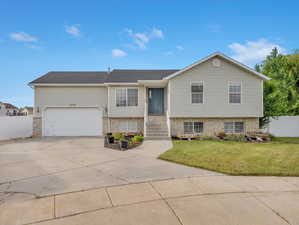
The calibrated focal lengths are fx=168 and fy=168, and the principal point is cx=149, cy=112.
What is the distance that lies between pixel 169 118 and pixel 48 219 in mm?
9805

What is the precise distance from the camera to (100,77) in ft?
49.7

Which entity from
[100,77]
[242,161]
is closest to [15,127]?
[100,77]

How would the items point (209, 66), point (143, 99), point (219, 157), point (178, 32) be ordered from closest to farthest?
1. point (219, 157)
2. point (209, 66)
3. point (143, 99)
4. point (178, 32)

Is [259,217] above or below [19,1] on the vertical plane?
below

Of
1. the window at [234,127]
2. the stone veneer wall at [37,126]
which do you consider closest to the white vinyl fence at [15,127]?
the stone veneer wall at [37,126]

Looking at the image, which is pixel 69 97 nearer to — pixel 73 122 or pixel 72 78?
pixel 72 78

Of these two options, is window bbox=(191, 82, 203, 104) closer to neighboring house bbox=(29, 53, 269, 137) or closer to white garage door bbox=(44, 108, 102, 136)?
neighboring house bbox=(29, 53, 269, 137)

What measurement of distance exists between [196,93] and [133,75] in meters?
5.96

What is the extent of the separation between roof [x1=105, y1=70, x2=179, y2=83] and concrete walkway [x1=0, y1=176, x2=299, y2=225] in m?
10.6

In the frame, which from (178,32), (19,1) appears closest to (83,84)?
(19,1)

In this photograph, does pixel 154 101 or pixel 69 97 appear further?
pixel 154 101

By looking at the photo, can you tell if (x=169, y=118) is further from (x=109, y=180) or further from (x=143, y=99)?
(x=109, y=180)

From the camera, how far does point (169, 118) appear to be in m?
11.9

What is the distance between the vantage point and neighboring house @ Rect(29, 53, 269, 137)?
1148 centimetres
